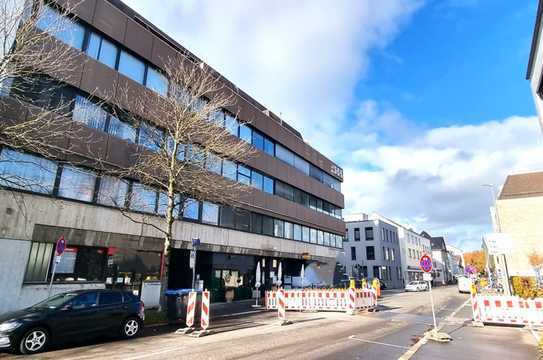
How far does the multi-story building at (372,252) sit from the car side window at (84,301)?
51.3m

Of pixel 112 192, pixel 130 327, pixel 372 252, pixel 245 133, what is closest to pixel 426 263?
pixel 130 327

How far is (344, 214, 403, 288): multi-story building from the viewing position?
57.8m

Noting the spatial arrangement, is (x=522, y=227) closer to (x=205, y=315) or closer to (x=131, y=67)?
(x=205, y=315)

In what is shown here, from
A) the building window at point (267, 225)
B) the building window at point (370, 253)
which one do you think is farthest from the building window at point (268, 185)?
the building window at point (370, 253)

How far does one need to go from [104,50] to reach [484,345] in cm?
1940

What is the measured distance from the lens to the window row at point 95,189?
1299cm

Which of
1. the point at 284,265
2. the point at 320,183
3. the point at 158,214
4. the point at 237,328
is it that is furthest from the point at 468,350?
the point at 320,183

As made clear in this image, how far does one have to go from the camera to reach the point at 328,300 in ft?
62.3

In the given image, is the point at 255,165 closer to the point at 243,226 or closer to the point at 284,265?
the point at 243,226

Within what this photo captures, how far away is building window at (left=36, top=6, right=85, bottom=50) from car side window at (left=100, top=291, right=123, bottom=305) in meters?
10.6

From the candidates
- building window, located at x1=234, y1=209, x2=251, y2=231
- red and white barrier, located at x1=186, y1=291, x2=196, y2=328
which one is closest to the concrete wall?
building window, located at x1=234, y1=209, x2=251, y2=231

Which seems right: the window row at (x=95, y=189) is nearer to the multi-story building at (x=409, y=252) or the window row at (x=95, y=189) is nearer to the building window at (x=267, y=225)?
the building window at (x=267, y=225)

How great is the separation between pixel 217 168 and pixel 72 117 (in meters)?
9.27

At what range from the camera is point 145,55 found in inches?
741
